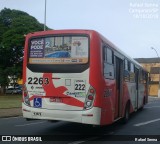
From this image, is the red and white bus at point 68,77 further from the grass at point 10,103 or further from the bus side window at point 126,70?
the grass at point 10,103

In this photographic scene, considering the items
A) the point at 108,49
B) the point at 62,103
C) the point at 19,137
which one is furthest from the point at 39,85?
the point at 108,49

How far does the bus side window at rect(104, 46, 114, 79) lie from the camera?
12.0 metres

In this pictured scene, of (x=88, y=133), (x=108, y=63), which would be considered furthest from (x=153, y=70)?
(x=108, y=63)

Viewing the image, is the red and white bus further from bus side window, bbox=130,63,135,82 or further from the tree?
the tree

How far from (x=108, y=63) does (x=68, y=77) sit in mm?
1666

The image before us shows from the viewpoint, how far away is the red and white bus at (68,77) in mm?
11086

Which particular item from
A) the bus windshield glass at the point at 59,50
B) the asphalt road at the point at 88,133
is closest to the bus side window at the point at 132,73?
the asphalt road at the point at 88,133

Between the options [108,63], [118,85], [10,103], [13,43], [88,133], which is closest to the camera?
[108,63]

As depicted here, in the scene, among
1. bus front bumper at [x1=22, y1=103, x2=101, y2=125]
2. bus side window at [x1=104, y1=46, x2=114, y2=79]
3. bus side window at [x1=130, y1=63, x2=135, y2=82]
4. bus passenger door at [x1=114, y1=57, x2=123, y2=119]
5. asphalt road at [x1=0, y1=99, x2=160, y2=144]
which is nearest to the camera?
bus front bumper at [x1=22, y1=103, x2=101, y2=125]

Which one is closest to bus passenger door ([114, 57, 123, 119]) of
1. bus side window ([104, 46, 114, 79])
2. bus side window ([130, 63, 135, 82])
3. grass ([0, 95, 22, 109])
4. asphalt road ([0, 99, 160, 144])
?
asphalt road ([0, 99, 160, 144])

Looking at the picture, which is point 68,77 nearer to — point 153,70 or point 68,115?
point 68,115

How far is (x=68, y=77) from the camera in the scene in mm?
11375

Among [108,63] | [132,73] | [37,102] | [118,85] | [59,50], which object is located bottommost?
[37,102]

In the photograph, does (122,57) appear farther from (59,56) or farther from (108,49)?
(59,56)
